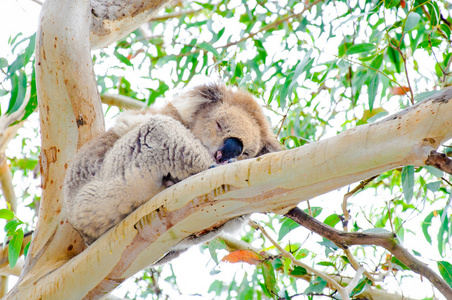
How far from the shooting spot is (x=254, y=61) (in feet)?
10.6

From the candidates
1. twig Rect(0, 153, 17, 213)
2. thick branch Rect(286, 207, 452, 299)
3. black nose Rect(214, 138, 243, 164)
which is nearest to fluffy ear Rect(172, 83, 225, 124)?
black nose Rect(214, 138, 243, 164)

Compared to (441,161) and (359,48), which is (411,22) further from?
(441,161)

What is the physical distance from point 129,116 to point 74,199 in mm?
435

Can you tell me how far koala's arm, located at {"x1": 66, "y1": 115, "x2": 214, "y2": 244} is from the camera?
5.22 feet

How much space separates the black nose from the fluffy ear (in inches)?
10.5

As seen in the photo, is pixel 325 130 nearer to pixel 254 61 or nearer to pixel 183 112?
pixel 254 61

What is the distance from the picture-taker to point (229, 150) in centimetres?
196

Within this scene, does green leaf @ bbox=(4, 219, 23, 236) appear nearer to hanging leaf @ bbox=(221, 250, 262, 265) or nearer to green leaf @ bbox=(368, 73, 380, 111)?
hanging leaf @ bbox=(221, 250, 262, 265)

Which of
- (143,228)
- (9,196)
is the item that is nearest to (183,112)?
(143,228)

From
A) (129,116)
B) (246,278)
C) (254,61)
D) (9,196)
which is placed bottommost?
(246,278)

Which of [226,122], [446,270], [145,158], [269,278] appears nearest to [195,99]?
[226,122]

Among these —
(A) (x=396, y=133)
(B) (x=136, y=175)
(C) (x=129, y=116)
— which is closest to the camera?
(A) (x=396, y=133)

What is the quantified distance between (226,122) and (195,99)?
0.68 feet

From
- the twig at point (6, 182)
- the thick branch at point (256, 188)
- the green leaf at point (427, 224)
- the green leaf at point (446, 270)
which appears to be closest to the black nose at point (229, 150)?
the thick branch at point (256, 188)
